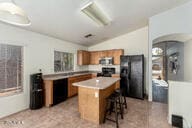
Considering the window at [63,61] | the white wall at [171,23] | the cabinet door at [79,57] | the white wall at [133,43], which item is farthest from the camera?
the cabinet door at [79,57]

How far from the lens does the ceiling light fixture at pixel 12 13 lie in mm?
1315

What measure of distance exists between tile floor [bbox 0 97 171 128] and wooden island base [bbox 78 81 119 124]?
15 cm

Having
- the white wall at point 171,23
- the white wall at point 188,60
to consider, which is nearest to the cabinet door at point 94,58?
the white wall at point 171,23

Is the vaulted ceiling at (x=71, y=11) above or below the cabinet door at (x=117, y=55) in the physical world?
above

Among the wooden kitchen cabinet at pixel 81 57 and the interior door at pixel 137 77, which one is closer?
the interior door at pixel 137 77

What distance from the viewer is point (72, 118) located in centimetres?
321

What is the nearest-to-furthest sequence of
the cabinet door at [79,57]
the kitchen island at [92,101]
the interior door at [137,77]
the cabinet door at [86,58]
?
the kitchen island at [92,101] < the interior door at [137,77] < the cabinet door at [79,57] < the cabinet door at [86,58]

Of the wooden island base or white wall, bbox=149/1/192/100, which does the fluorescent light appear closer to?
the wooden island base

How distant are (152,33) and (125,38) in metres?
1.49

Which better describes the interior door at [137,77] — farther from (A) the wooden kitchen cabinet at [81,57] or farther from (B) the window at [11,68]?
(B) the window at [11,68]

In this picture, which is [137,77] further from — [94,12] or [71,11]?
[71,11]

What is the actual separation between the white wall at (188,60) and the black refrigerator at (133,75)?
4.51ft

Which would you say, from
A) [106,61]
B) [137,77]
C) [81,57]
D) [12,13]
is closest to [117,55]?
[106,61]

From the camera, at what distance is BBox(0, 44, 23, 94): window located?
329 cm
